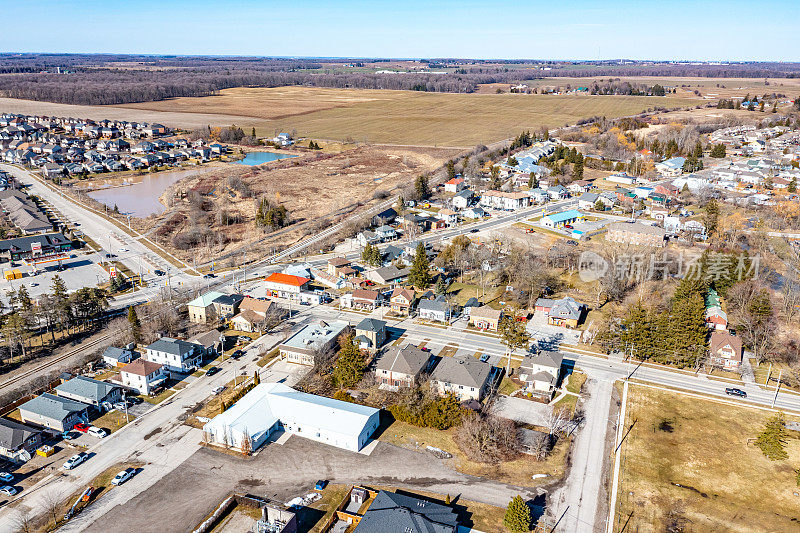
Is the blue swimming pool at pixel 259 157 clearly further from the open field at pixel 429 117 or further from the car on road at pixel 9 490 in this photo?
the car on road at pixel 9 490

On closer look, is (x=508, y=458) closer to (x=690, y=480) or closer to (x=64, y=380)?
(x=690, y=480)

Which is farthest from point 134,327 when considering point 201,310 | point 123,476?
point 123,476

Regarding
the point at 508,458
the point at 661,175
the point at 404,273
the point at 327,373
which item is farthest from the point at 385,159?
the point at 508,458

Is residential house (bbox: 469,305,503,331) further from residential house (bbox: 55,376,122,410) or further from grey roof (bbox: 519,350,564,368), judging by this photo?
residential house (bbox: 55,376,122,410)

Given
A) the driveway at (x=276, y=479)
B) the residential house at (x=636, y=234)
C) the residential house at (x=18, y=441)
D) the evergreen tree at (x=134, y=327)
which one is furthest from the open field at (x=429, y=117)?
the residential house at (x=18, y=441)

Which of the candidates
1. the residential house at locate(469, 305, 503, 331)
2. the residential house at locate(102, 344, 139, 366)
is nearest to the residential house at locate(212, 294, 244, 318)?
the residential house at locate(102, 344, 139, 366)
